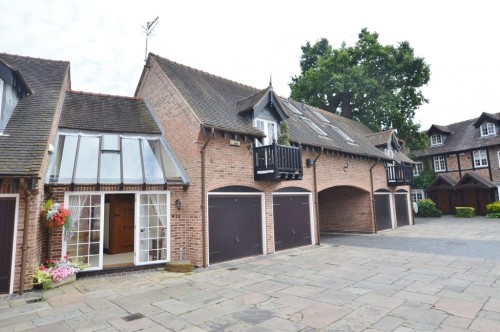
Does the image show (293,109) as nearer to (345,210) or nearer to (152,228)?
(345,210)

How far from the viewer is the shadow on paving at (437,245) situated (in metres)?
10.0

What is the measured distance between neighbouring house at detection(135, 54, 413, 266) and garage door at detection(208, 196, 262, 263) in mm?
31

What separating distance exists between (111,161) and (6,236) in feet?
10.4

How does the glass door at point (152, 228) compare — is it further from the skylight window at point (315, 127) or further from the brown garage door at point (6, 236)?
the skylight window at point (315, 127)

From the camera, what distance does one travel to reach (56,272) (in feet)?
23.4

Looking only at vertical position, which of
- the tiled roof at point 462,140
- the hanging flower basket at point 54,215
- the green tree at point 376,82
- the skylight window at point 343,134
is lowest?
the hanging flower basket at point 54,215

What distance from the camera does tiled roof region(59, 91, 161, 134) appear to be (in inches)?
390

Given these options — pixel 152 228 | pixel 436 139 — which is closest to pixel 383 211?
pixel 152 228

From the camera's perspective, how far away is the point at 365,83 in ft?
84.0

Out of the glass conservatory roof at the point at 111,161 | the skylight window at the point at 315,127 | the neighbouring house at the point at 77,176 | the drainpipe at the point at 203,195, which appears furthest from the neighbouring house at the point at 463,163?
the neighbouring house at the point at 77,176

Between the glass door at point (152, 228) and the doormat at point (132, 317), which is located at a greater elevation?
the glass door at point (152, 228)

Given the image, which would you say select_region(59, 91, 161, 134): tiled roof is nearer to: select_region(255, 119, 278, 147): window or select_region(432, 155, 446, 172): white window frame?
select_region(255, 119, 278, 147): window

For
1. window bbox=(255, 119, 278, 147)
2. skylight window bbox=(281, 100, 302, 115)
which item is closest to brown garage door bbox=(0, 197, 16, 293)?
window bbox=(255, 119, 278, 147)

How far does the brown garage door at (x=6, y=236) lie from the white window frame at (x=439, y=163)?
31228mm
